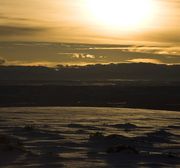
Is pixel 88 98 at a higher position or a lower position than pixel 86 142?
lower

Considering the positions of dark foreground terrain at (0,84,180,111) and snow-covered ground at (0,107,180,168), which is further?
dark foreground terrain at (0,84,180,111)

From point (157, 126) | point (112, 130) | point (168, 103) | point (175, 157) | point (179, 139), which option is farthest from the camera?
point (168, 103)

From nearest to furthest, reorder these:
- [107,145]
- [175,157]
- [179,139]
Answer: [175,157] → [107,145] → [179,139]

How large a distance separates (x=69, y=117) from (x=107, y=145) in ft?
37.6

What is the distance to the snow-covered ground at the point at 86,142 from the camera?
57.3 ft

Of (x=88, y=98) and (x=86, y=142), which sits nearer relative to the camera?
(x=86, y=142)

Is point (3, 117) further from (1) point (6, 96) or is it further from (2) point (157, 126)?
(1) point (6, 96)

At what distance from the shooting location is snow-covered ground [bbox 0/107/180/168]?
57.3ft

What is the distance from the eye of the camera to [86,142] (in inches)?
849

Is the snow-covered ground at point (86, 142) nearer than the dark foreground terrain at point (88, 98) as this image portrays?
Yes

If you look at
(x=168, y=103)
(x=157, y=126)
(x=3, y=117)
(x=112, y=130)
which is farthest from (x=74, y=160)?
(x=168, y=103)

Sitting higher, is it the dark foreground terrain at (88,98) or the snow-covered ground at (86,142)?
the snow-covered ground at (86,142)

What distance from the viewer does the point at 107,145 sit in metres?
21.0

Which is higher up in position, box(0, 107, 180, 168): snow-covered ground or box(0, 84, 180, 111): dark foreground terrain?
box(0, 107, 180, 168): snow-covered ground
